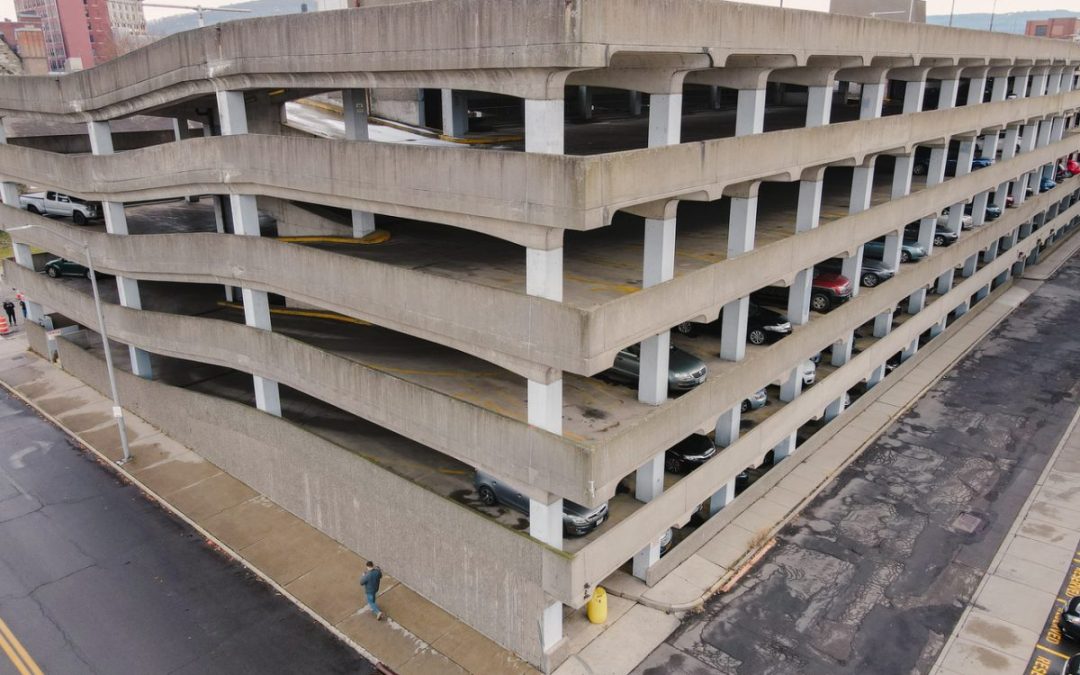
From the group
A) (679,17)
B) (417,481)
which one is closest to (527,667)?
(417,481)

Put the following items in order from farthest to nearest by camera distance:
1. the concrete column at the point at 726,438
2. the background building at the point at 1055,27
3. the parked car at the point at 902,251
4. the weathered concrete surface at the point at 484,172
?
the background building at the point at 1055,27, the parked car at the point at 902,251, the concrete column at the point at 726,438, the weathered concrete surface at the point at 484,172

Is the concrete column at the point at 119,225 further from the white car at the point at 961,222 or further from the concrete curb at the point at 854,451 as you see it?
the white car at the point at 961,222

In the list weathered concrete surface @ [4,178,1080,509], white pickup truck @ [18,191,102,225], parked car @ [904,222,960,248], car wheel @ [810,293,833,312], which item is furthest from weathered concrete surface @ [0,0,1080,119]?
white pickup truck @ [18,191,102,225]

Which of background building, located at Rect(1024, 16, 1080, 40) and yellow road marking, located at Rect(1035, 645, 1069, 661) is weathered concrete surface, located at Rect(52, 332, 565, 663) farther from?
background building, located at Rect(1024, 16, 1080, 40)

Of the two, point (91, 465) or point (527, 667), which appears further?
point (91, 465)

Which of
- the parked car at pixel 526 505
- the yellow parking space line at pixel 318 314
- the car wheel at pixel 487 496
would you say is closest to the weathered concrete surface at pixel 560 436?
the parked car at pixel 526 505

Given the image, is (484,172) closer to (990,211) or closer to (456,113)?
(456,113)

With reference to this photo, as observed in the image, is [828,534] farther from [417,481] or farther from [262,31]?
[262,31]

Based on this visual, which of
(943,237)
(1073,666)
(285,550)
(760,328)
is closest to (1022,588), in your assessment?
(1073,666)
